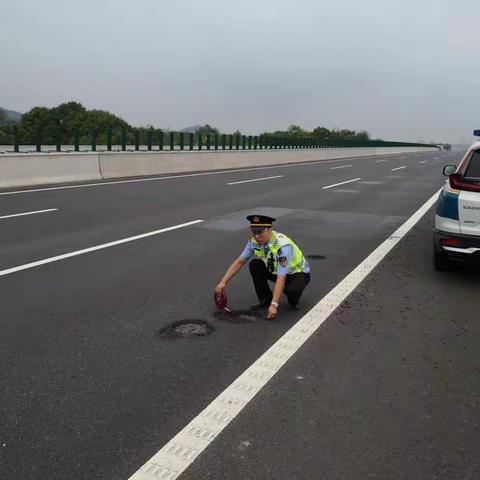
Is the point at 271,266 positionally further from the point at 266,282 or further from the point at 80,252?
the point at 80,252

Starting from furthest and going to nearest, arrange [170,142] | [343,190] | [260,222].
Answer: [170,142] → [343,190] → [260,222]

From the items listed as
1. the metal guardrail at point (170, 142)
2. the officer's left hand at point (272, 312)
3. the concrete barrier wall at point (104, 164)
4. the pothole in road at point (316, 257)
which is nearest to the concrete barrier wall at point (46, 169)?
the concrete barrier wall at point (104, 164)

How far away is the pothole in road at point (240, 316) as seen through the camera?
16.3ft

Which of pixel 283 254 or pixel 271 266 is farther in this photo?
pixel 271 266

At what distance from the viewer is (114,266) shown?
6.78 meters

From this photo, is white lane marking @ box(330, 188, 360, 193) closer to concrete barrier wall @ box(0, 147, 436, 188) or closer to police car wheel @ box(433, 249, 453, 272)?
concrete barrier wall @ box(0, 147, 436, 188)

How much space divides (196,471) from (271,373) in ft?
3.99

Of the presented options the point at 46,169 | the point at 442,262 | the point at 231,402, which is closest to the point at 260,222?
the point at 231,402

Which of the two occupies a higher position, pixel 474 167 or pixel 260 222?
pixel 474 167

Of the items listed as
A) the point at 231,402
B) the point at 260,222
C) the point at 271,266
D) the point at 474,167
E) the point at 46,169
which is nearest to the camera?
the point at 231,402

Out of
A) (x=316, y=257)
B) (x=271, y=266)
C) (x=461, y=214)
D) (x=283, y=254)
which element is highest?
(x=461, y=214)

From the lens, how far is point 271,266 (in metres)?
5.31

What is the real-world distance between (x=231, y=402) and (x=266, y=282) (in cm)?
207

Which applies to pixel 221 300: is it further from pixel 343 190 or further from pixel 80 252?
pixel 343 190
